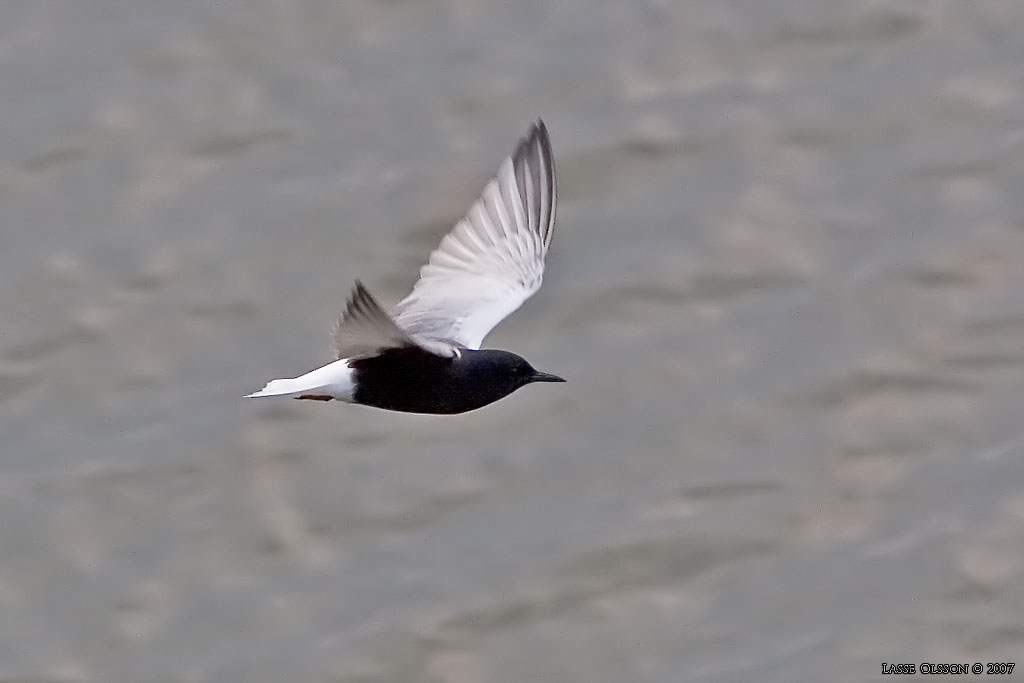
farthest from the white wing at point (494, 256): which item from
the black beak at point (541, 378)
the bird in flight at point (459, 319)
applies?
the black beak at point (541, 378)

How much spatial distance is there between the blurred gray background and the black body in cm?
200

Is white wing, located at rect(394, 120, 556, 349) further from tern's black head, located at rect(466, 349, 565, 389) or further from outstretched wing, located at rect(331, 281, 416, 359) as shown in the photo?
outstretched wing, located at rect(331, 281, 416, 359)

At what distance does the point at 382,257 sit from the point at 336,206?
A: 485 mm

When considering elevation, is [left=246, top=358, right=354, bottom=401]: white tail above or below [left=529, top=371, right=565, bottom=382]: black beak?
below

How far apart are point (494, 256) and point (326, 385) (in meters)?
1.33

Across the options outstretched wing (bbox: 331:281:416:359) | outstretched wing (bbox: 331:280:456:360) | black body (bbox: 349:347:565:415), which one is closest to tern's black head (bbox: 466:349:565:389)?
black body (bbox: 349:347:565:415)

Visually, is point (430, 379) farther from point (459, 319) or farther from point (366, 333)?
point (459, 319)

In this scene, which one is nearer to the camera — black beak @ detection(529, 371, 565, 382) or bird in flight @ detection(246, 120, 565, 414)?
bird in flight @ detection(246, 120, 565, 414)

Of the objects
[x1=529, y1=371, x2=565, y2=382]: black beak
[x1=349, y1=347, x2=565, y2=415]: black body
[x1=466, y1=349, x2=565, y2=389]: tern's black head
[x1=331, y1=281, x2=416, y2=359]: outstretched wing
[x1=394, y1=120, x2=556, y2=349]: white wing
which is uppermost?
[x1=394, y1=120, x2=556, y2=349]: white wing

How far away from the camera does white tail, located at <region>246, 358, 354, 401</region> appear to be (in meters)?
7.54

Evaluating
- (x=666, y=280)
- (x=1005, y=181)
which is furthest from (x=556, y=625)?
(x=1005, y=181)

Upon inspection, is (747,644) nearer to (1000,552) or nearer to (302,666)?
(1000,552)

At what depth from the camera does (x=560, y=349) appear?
33.1 ft

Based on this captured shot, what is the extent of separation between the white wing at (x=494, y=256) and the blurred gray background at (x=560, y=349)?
4.55 ft
